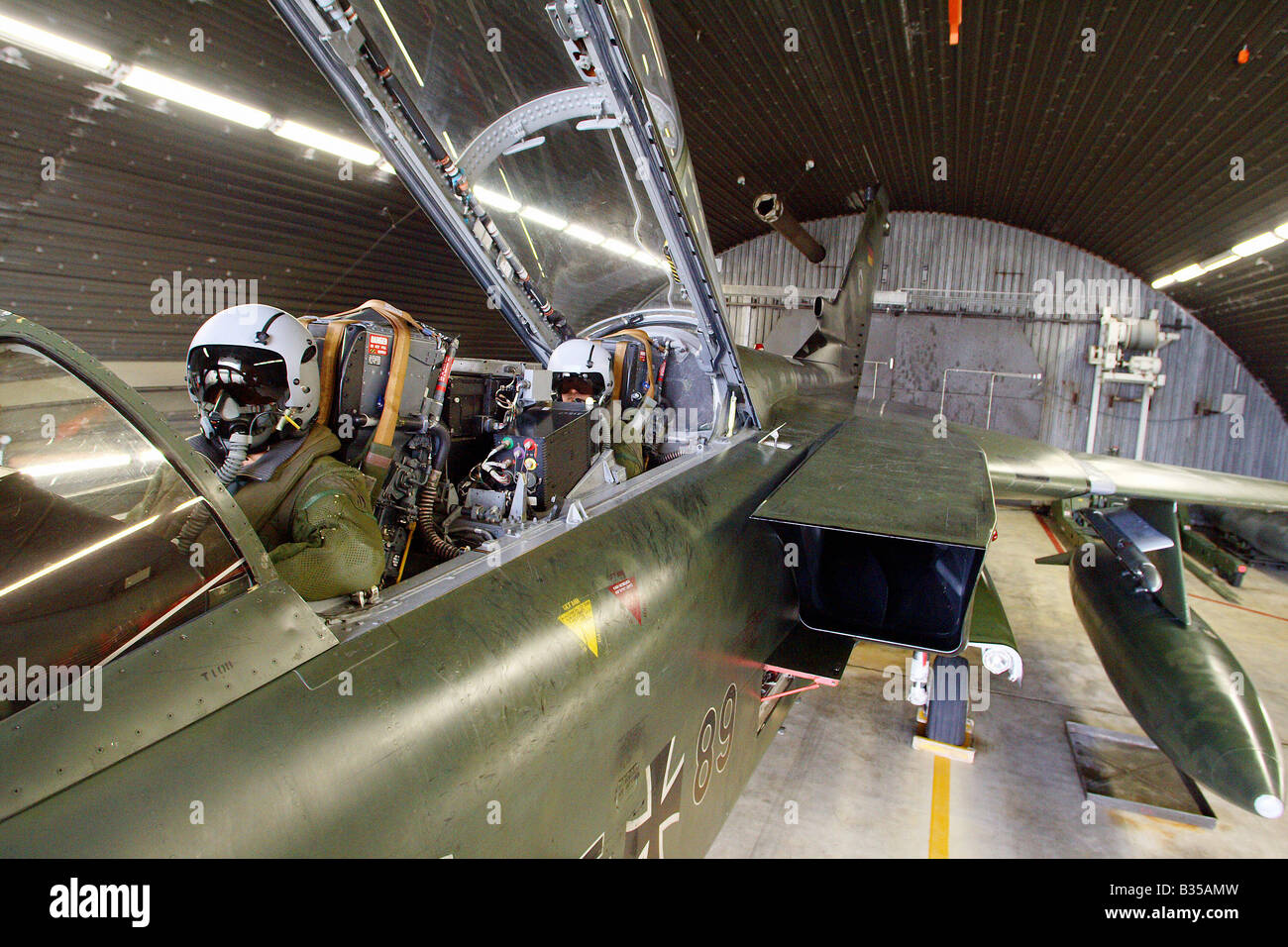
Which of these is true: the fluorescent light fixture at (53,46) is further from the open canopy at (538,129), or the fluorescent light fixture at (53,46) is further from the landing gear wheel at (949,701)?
the landing gear wheel at (949,701)

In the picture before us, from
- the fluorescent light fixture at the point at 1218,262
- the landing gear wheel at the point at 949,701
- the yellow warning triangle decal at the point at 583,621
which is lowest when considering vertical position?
the landing gear wheel at the point at 949,701

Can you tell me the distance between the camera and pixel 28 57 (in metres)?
3.96

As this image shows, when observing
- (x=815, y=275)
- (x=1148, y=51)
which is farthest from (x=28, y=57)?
(x=815, y=275)

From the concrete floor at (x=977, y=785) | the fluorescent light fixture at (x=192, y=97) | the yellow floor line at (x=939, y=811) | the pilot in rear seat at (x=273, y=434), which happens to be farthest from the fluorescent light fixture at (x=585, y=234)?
the yellow floor line at (x=939, y=811)

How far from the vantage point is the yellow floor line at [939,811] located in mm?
3469

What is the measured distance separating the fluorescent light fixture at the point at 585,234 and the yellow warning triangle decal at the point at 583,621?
2.43 meters

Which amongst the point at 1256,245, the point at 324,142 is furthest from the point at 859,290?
the point at 324,142

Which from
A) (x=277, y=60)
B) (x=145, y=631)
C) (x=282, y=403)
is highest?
(x=277, y=60)

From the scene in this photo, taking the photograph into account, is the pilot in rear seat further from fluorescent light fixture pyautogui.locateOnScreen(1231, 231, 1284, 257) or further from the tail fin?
fluorescent light fixture pyautogui.locateOnScreen(1231, 231, 1284, 257)

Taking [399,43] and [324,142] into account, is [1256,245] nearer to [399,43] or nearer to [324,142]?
[399,43]

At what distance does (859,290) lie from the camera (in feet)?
25.7

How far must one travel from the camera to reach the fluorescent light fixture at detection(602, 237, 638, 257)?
350 centimetres

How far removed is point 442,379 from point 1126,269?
503 inches
